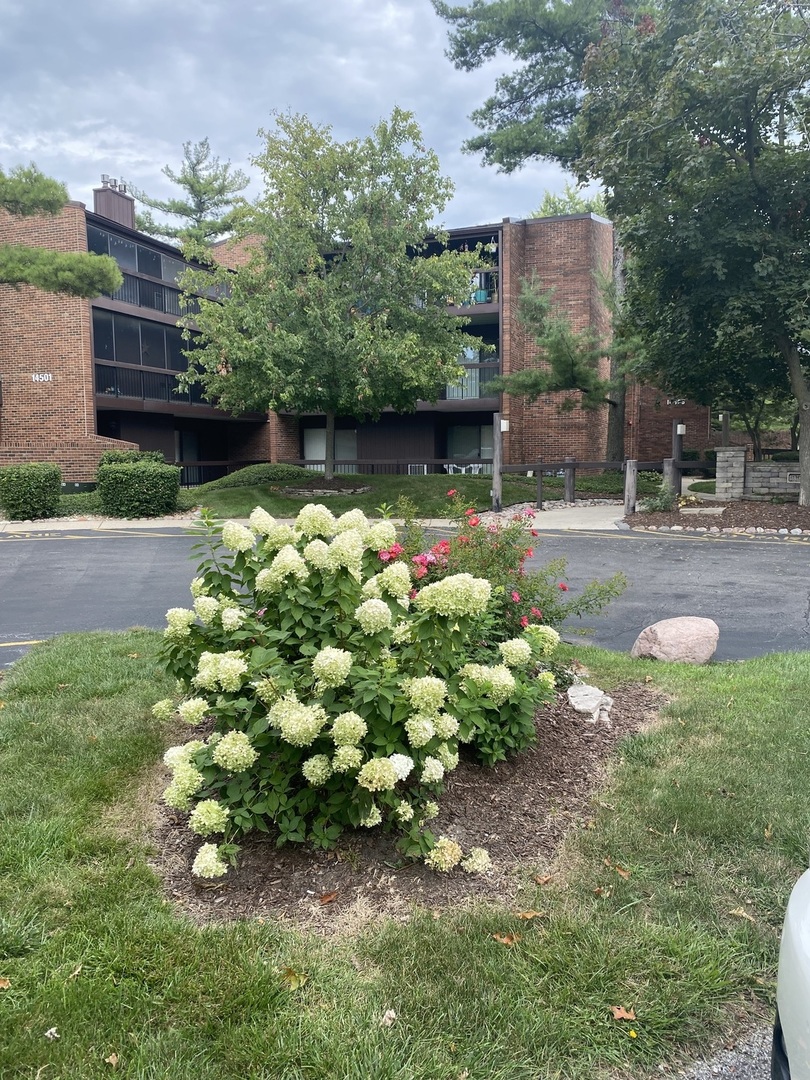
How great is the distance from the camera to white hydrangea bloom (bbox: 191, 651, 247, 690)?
Answer: 2.77 m

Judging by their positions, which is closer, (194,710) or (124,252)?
(194,710)

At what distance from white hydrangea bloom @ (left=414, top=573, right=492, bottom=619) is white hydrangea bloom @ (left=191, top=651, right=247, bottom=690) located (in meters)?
0.72

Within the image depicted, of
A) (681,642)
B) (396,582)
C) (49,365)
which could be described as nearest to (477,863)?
(396,582)

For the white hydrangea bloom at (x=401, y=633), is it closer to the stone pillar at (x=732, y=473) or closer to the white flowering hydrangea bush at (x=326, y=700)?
the white flowering hydrangea bush at (x=326, y=700)

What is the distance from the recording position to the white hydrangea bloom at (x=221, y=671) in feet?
9.09

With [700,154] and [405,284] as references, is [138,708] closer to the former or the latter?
[700,154]

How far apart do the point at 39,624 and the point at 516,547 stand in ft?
15.9

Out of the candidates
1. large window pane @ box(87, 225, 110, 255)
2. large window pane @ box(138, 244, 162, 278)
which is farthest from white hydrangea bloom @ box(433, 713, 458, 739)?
large window pane @ box(138, 244, 162, 278)

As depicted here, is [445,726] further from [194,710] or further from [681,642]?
[681,642]

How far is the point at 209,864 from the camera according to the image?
2.60 metres

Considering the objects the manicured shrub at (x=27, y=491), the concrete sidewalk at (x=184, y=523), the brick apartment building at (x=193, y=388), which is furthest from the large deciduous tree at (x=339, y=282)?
the manicured shrub at (x=27, y=491)

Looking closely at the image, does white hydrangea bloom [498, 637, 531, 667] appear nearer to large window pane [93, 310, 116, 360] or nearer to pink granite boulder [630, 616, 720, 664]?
pink granite boulder [630, 616, 720, 664]

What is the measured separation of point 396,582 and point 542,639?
4.24ft

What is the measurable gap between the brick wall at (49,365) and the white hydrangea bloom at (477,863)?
20790mm
